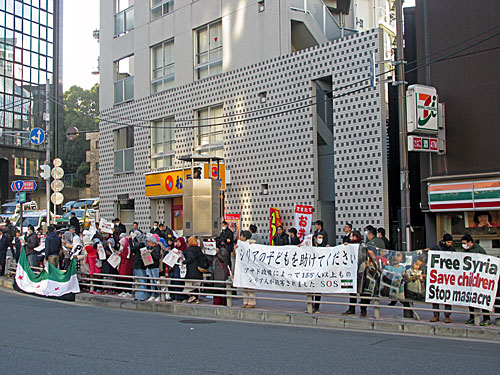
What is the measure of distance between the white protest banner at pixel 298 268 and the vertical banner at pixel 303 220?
7.91 metres

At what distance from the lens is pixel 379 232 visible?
13.7 m

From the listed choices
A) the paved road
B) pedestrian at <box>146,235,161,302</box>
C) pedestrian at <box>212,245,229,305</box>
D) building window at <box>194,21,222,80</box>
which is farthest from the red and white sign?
building window at <box>194,21,222,80</box>

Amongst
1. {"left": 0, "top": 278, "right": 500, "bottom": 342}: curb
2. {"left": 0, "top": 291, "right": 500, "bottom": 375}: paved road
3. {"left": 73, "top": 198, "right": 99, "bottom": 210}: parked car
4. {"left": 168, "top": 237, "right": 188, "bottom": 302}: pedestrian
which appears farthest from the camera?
{"left": 73, "top": 198, "right": 99, "bottom": 210}: parked car

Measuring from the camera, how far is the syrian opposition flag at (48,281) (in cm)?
1680

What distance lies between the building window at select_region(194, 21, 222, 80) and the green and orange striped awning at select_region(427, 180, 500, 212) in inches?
474

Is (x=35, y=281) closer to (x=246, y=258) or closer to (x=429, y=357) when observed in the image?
(x=246, y=258)

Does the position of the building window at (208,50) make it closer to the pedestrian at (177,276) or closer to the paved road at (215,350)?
the pedestrian at (177,276)

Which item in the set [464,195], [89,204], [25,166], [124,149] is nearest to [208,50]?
[124,149]

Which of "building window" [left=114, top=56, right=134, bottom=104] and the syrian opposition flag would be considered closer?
the syrian opposition flag

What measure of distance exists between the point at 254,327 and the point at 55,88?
61.1 meters

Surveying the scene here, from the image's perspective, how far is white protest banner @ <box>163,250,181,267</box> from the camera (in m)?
14.6

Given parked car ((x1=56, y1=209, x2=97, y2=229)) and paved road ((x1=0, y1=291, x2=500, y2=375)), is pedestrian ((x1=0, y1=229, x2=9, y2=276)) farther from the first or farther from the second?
parked car ((x1=56, y1=209, x2=97, y2=229))

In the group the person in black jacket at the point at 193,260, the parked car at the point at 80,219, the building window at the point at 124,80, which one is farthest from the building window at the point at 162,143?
the person in black jacket at the point at 193,260

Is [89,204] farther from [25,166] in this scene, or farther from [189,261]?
[189,261]
